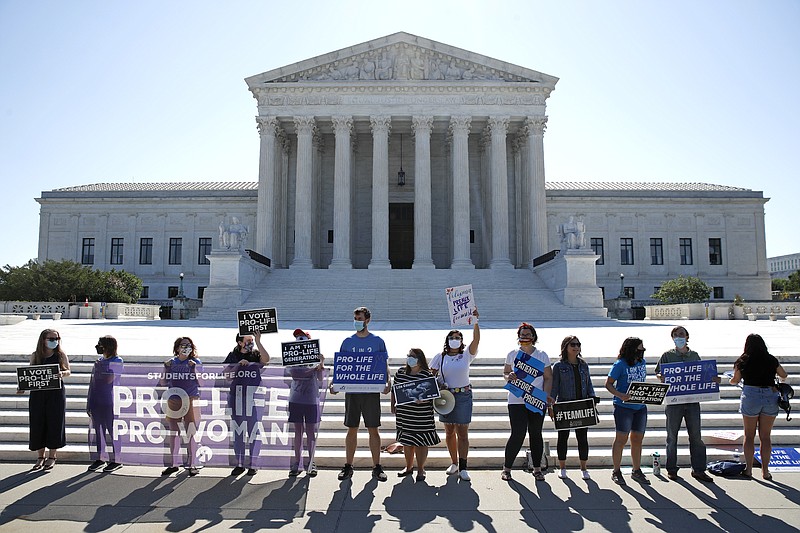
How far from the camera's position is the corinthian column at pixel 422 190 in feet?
132

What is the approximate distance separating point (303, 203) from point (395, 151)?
417 inches

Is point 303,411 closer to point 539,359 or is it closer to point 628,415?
point 539,359

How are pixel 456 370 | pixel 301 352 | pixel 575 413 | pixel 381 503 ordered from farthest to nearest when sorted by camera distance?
pixel 301 352 < pixel 456 370 < pixel 575 413 < pixel 381 503

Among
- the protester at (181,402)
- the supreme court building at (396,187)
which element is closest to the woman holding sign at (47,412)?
the protester at (181,402)

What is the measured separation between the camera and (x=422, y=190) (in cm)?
4069

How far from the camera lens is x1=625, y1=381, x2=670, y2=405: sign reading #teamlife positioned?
7.73 meters

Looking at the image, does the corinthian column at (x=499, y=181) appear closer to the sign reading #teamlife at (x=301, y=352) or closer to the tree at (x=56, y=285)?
the tree at (x=56, y=285)

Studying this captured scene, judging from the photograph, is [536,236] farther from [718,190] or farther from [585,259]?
[718,190]

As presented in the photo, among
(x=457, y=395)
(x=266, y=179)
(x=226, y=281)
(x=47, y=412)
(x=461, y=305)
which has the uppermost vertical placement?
(x=266, y=179)

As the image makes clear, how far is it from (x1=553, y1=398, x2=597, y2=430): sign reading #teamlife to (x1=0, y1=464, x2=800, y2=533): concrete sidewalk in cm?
76

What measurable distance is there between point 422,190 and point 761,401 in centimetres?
3367

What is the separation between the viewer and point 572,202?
190 ft

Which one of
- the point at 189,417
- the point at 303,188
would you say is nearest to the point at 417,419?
the point at 189,417

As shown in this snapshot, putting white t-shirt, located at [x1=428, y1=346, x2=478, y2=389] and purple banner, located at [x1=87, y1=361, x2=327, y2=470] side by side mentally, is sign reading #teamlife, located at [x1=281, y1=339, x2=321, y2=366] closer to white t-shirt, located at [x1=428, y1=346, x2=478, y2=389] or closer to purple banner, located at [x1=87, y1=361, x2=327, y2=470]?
purple banner, located at [x1=87, y1=361, x2=327, y2=470]
